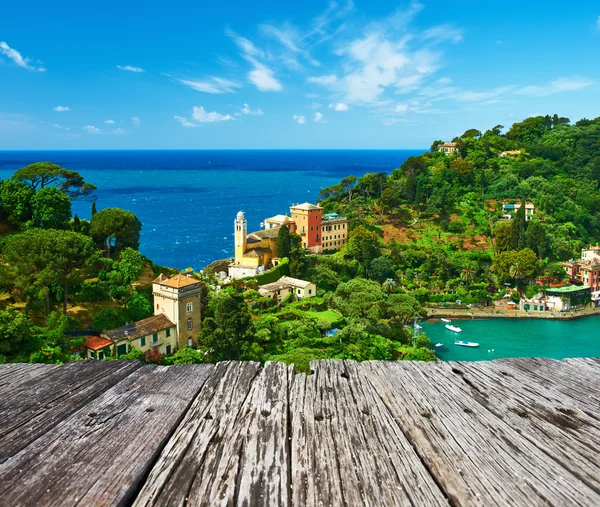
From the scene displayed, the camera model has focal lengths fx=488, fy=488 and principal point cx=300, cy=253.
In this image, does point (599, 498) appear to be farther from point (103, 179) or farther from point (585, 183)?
point (103, 179)

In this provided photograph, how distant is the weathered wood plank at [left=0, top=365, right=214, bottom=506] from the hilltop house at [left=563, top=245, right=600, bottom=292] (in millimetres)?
48615

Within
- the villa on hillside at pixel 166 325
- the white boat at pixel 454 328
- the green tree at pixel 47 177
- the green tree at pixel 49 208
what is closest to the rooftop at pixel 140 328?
the villa on hillside at pixel 166 325

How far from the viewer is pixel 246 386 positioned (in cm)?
186

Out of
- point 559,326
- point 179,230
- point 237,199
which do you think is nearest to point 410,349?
point 559,326

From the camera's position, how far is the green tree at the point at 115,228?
28.3 metres

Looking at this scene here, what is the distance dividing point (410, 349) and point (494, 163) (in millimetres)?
48219

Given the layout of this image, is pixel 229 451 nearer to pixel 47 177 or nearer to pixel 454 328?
pixel 47 177

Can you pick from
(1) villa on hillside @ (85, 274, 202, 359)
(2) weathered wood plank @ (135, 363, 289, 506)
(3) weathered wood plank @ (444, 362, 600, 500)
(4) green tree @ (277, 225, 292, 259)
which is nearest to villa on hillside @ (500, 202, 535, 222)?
(4) green tree @ (277, 225, 292, 259)

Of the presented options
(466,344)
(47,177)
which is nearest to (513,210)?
(466,344)

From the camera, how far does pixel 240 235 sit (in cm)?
3816

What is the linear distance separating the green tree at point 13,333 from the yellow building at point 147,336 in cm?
302

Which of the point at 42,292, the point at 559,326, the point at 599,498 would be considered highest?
the point at 599,498

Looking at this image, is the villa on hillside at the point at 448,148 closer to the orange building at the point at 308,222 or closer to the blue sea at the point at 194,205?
the blue sea at the point at 194,205

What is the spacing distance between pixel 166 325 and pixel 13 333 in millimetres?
6652
